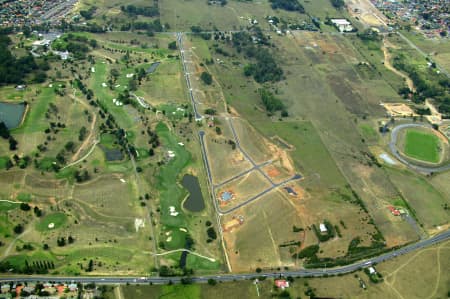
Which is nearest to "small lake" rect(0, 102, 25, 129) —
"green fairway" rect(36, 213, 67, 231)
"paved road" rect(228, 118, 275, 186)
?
"green fairway" rect(36, 213, 67, 231)

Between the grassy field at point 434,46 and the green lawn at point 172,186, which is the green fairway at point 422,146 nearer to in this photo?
the grassy field at point 434,46

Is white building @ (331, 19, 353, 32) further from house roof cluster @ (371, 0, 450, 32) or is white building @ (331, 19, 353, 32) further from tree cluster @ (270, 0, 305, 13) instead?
house roof cluster @ (371, 0, 450, 32)

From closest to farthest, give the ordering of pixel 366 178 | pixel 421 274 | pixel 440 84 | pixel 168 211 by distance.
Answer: pixel 421 274 < pixel 168 211 < pixel 366 178 < pixel 440 84

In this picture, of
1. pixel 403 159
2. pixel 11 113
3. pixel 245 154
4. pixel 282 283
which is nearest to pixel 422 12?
pixel 403 159

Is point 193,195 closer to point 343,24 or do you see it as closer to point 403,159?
point 403,159

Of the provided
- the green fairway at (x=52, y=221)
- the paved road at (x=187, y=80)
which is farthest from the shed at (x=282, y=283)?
the paved road at (x=187, y=80)

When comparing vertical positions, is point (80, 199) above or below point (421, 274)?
above

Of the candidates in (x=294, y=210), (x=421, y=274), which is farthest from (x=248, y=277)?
(x=421, y=274)

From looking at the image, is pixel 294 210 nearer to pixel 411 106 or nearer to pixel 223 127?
pixel 223 127
